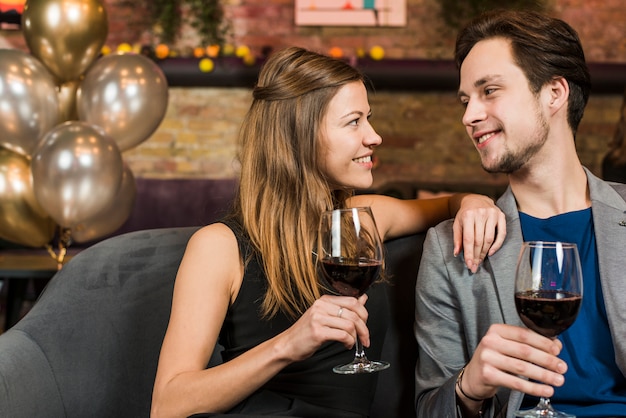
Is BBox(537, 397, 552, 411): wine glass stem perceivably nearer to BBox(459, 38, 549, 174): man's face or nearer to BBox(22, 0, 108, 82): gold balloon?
BBox(459, 38, 549, 174): man's face

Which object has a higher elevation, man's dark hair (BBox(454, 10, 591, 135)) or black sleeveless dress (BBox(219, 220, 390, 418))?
man's dark hair (BBox(454, 10, 591, 135))

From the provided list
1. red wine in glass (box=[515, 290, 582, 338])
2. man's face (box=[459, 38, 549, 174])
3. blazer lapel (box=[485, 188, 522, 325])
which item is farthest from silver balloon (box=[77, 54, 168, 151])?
red wine in glass (box=[515, 290, 582, 338])

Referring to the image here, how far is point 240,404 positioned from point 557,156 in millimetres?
870

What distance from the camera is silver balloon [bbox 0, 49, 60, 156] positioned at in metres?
3.49

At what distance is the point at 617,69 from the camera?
6113 mm

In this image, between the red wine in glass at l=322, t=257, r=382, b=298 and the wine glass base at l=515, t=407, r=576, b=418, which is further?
the red wine in glass at l=322, t=257, r=382, b=298

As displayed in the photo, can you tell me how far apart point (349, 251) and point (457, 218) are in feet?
1.54

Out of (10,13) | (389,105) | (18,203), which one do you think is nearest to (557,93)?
(18,203)

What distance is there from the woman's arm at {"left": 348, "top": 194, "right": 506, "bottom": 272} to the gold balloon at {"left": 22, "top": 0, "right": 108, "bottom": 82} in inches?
84.8

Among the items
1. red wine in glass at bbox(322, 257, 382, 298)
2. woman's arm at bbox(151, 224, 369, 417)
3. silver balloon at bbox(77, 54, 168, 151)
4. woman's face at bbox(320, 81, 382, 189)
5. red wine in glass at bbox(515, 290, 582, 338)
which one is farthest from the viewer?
silver balloon at bbox(77, 54, 168, 151)

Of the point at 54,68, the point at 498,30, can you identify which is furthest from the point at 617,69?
the point at 498,30

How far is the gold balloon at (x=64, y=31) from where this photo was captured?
3.68m

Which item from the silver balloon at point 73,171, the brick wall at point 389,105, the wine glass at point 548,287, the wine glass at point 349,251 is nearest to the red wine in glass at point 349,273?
the wine glass at point 349,251

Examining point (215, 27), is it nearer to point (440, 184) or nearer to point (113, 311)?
point (440, 184)
